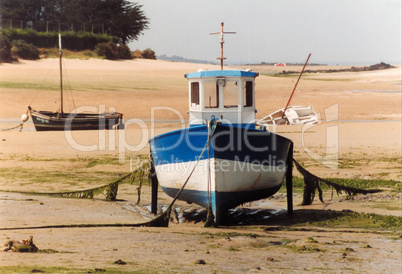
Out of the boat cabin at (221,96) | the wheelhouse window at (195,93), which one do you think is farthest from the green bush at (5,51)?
the boat cabin at (221,96)

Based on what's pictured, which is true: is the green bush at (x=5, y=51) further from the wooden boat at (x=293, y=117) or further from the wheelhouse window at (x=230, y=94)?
the wheelhouse window at (x=230, y=94)

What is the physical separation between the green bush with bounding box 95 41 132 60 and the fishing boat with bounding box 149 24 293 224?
43.7 meters

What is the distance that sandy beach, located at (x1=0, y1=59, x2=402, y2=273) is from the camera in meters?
8.08

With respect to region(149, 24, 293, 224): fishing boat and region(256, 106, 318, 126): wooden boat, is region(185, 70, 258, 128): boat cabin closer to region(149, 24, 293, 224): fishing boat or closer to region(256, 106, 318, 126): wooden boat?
region(149, 24, 293, 224): fishing boat

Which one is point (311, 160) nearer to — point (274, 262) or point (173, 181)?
point (173, 181)

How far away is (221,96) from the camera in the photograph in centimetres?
1321

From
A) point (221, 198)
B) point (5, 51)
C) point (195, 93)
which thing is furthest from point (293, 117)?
point (5, 51)

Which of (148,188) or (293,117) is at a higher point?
(293,117)

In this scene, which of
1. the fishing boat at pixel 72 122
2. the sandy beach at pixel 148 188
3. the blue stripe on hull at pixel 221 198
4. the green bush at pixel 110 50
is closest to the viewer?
the sandy beach at pixel 148 188

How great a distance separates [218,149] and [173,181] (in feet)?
5.24

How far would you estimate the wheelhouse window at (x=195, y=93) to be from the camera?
1348cm

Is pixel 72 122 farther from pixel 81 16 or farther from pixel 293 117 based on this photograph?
pixel 81 16

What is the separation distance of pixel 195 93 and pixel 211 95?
515 mm

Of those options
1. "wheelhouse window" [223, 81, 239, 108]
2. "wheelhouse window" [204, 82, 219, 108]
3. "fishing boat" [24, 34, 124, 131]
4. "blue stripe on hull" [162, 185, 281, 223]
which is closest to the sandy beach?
"blue stripe on hull" [162, 185, 281, 223]
